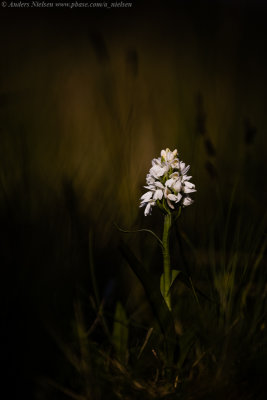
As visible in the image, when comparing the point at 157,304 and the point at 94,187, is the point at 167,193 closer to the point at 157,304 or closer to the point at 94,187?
the point at 157,304

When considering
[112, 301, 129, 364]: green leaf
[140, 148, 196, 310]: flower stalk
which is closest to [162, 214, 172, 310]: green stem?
[140, 148, 196, 310]: flower stalk

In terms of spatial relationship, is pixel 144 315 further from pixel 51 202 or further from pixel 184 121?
pixel 184 121

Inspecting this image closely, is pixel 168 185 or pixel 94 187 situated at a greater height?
pixel 94 187

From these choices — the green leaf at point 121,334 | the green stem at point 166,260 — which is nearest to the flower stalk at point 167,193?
the green stem at point 166,260

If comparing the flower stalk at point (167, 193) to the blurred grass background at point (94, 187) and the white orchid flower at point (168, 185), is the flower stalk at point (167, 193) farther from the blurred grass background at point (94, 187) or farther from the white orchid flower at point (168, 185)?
the blurred grass background at point (94, 187)

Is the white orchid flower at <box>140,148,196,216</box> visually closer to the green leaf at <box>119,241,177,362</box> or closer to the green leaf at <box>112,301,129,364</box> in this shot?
the green leaf at <box>119,241,177,362</box>

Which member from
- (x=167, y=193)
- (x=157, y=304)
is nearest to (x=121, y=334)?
(x=157, y=304)

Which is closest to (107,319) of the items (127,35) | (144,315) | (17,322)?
(144,315)
